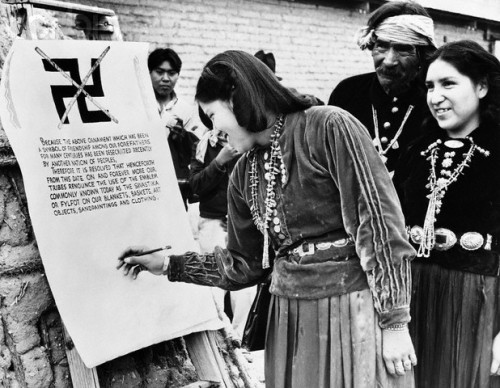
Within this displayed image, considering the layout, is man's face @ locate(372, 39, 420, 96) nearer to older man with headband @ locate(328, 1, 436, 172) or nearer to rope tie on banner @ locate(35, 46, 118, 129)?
older man with headband @ locate(328, 1, 436, 172)

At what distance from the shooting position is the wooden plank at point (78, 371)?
2.08 meters

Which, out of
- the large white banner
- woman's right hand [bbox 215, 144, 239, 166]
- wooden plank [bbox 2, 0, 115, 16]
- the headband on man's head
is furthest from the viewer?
woman's right hand [bbox 215, 144, 239, 166]

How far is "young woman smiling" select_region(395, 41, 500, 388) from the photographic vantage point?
230cm

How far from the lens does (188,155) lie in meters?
4.35

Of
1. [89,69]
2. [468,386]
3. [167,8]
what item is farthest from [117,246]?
[167,8]

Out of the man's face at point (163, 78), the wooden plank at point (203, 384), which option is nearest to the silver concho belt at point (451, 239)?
the wooden plank at point (203, 384)

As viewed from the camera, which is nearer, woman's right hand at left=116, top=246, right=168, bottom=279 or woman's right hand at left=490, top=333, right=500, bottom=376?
woman's right hand at left=116, top=246, right=168, bottom=279

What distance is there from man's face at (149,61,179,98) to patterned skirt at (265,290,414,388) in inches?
112

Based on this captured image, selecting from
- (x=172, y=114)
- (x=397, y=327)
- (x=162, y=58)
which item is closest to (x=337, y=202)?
(x=397, y=327)

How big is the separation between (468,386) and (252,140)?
1.30 meters

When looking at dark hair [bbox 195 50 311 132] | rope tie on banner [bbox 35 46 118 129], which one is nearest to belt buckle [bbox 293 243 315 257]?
dark hair [bbox 195 50 311 132]

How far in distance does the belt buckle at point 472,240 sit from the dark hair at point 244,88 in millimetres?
892

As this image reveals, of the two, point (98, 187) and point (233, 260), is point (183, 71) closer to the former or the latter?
point (98, 187)

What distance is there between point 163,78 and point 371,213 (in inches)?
121
